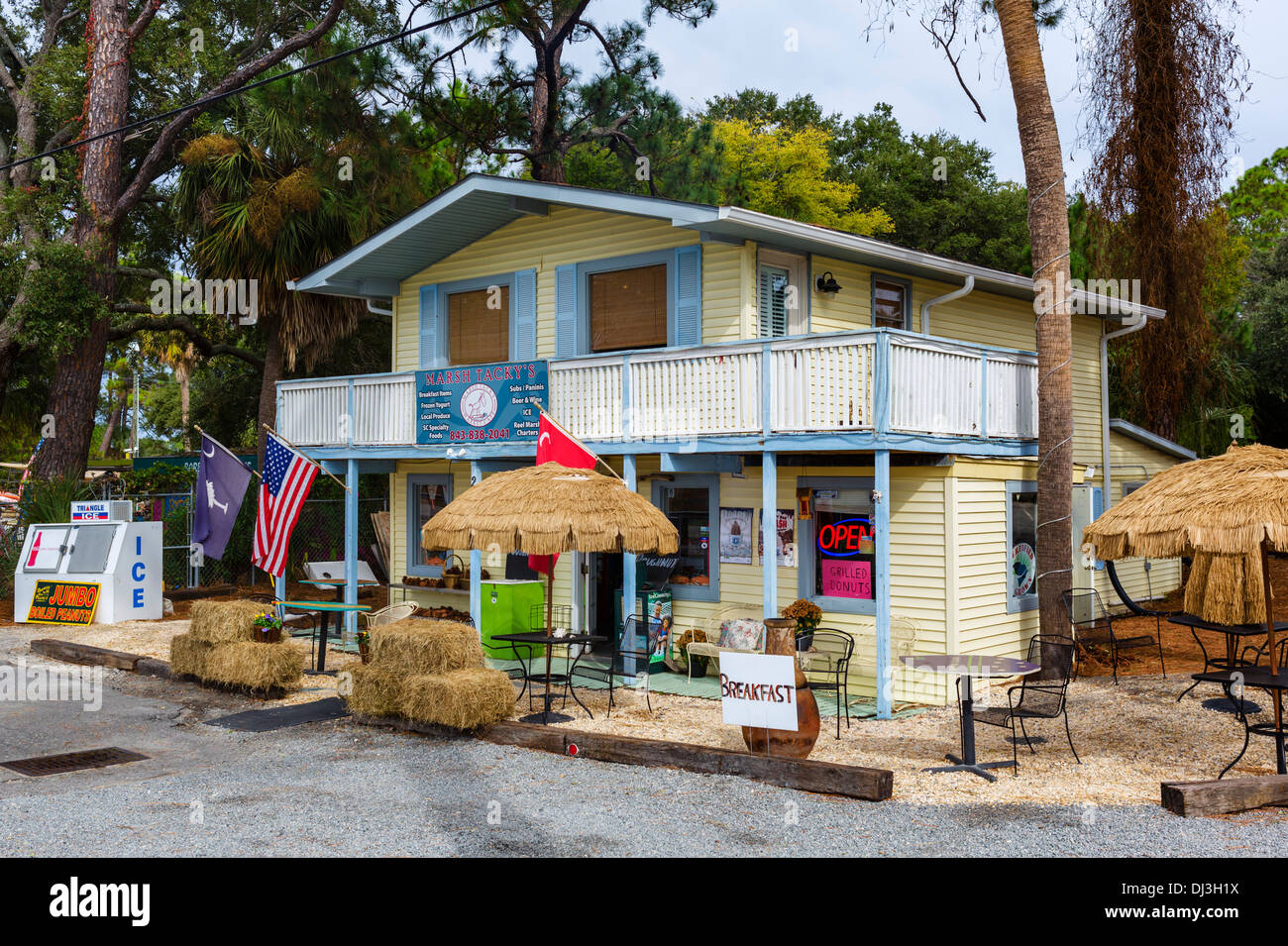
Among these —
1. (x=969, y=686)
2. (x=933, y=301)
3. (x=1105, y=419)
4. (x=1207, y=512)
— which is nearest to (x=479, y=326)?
(x=933, y=301)

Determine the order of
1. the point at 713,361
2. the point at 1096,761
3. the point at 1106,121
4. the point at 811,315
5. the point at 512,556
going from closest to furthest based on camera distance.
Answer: the point at 1096,761 < the point at 713,361 < the point at 811,315 < the point at 512,556 < the point at 1106,121

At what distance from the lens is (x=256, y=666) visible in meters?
12.4

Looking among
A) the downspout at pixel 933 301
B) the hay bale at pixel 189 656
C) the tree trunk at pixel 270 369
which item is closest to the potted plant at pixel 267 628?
the hay bale at pixel 189 656

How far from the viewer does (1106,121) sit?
62.6 ft

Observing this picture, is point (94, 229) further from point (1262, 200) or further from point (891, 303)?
point (1262, 200)

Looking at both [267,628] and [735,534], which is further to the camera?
[735,534]

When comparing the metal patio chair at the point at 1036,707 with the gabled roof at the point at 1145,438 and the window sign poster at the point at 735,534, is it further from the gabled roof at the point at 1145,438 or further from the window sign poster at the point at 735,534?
the gabled roof at the point at 1145,438

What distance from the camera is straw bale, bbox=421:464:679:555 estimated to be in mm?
10172

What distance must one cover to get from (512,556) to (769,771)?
27.0ft

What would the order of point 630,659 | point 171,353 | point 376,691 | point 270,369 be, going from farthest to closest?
1. point 171,353
2. point 270,369
3. point 630,659
4. point 376,691

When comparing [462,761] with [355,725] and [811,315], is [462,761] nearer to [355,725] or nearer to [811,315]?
[355,725]

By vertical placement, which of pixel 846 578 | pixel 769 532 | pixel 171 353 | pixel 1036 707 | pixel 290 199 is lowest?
pixel 1036 707

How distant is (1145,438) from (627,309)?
940 cm
